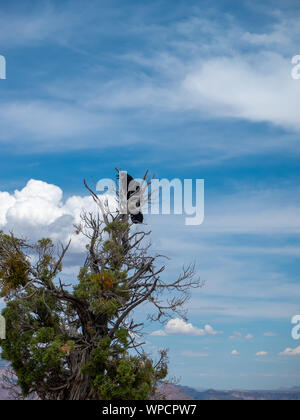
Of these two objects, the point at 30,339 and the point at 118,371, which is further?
the point at 30,339

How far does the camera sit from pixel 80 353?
1656 cm

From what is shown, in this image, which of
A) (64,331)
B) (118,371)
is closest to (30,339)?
(64,331)

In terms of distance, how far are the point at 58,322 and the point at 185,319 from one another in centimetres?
439

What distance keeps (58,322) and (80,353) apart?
123 centimetres

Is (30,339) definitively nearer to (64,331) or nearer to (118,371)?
(64,331)
